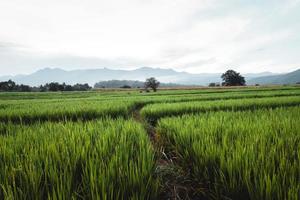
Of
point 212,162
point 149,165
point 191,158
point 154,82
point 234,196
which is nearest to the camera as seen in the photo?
point 234,196

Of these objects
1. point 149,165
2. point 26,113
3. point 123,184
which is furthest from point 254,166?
point 26,113

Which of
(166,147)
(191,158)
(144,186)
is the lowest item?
(166,147)

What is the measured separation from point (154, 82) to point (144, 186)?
59.6 meters

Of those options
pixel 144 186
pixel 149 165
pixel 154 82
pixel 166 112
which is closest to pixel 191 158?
pixel 149 165

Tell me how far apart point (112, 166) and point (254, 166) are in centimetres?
99

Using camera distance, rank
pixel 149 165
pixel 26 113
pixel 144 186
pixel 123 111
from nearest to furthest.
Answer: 1. pixel 144 186
2. pixel 149 165
3. pixel 26 113
4. pixel 123 111

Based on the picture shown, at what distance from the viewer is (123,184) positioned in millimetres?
1521

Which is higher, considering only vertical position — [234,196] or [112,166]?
[112,166]

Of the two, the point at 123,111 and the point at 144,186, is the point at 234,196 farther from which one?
the point at 123,111

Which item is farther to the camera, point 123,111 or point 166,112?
point 123,111

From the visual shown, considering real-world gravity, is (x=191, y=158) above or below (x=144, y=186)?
below

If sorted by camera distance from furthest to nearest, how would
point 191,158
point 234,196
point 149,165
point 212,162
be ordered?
point 191,158 → point 212,162 → point 149,165 → point 234,196

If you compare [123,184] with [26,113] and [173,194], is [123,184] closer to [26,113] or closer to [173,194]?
[173,194]

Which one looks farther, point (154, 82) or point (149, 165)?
point (154, 82)
